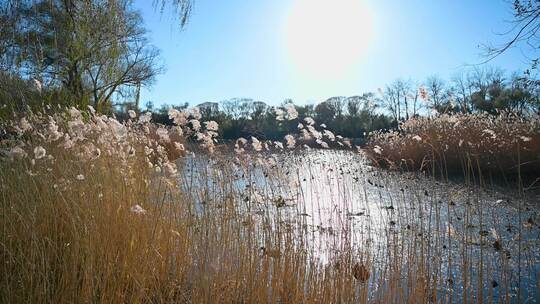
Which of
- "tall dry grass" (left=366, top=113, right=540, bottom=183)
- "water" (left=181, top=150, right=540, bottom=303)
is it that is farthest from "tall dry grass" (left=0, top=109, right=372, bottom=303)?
"tall dry grass" (left=366, top=113, right=540, bottom=183)

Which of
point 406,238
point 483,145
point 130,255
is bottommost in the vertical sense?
point 406,238

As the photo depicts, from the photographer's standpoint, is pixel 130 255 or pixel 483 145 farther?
pixel 483 145

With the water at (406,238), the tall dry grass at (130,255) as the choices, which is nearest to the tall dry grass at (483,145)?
the water at (406,238)

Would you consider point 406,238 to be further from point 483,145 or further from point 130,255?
point 483,145

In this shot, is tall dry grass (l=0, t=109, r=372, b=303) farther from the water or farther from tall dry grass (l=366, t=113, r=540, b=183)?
tall dry grass (l=366, t=113, r=540, b=183)

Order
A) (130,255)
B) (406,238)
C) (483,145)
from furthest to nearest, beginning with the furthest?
1. (483,145)
2. (406,238)
3. (130,255)

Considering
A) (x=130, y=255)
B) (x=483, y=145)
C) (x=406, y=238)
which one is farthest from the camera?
(x=483, y=145)

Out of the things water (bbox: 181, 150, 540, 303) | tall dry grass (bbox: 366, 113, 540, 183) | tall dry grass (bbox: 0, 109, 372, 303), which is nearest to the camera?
tall dry grass (bbox: 0, 109, 372, 303)

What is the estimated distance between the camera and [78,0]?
2.56 metres

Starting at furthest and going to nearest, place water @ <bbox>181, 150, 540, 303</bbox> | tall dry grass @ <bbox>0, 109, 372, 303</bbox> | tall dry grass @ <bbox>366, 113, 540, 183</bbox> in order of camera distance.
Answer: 1. tall dry grass @ <bbox>366, 113, 540, 183</bbox>
2. water @ <bbox>181, 150, 540, 303</bbox>
3. tall dry grass @ <bbox>0, 109, 372, 303</bbox>

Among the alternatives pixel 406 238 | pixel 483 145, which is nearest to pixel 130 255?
pixel 406 238

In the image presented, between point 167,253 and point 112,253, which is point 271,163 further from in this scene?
point 112,253

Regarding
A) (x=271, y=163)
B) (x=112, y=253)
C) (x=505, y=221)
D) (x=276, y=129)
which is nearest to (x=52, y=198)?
(x=112, y=253)

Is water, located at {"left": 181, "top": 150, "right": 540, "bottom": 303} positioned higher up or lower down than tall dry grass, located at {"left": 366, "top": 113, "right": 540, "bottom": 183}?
lower down
